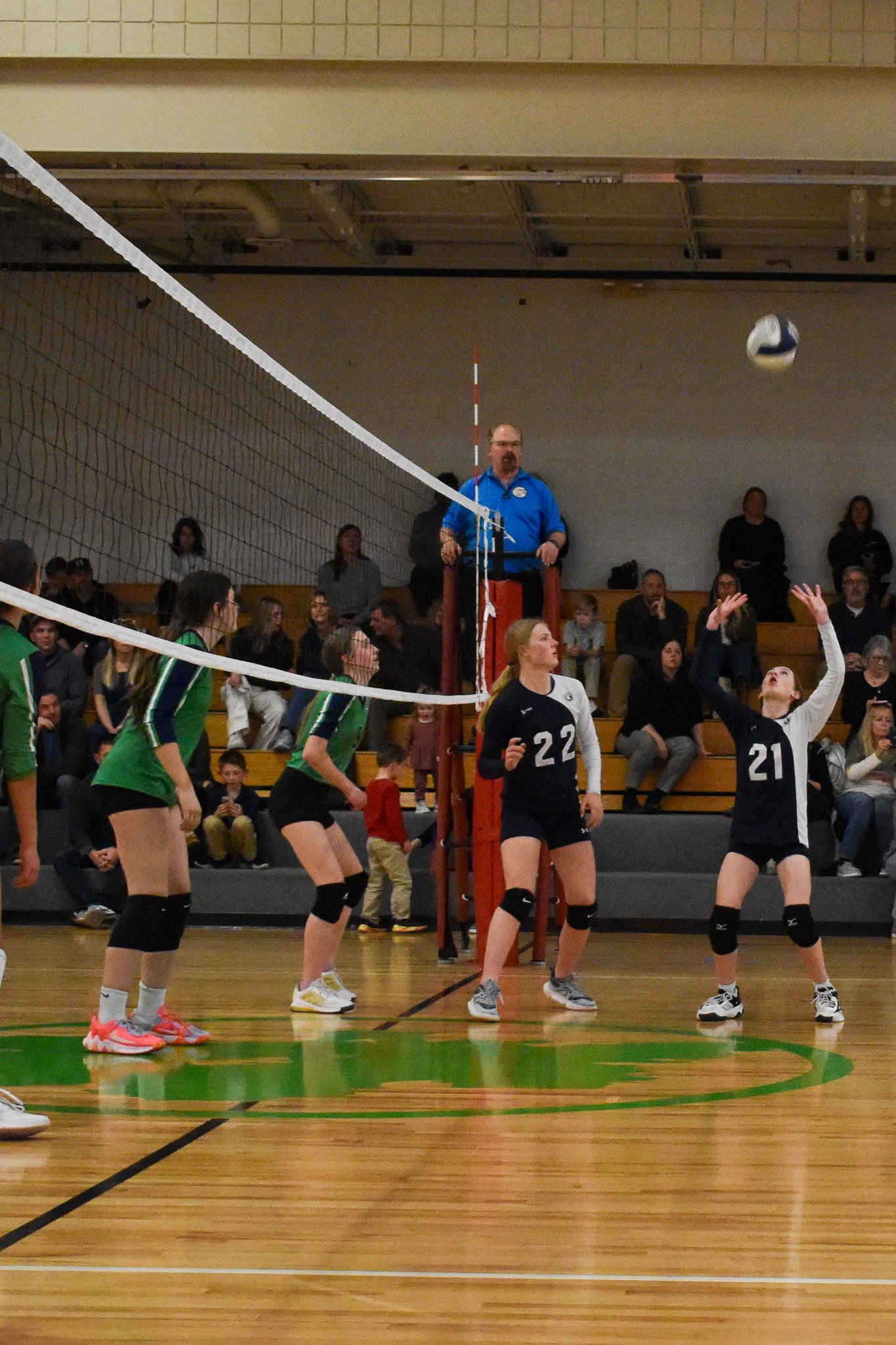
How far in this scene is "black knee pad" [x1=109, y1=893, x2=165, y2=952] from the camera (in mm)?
5801

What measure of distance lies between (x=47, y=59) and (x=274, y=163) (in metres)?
1.77

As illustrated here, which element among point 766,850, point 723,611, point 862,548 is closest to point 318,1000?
point 766,850

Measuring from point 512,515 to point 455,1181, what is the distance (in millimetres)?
5882

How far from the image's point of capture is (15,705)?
4.83m

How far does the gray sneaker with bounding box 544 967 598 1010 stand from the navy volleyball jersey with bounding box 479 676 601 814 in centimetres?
100

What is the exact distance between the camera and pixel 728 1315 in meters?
2.95

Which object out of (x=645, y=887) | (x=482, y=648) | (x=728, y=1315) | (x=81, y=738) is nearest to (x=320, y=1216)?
(x=728, y=1315)

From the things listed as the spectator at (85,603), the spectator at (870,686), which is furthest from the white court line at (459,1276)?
the spectator at (870,686)

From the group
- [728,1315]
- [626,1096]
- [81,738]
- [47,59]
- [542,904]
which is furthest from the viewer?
[81,738]

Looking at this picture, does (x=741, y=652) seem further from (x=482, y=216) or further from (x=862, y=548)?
(x=482, y=216)

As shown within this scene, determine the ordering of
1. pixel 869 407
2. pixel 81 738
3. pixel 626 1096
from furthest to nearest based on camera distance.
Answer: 1. pixel 869 407
2. pixel 81 738
3. pixel 626 1096

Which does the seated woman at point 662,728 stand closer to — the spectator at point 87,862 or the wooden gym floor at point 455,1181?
the spectator at point 87,862

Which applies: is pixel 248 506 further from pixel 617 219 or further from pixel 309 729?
pixel 309 729

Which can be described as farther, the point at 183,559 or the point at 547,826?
the point at 183,559
